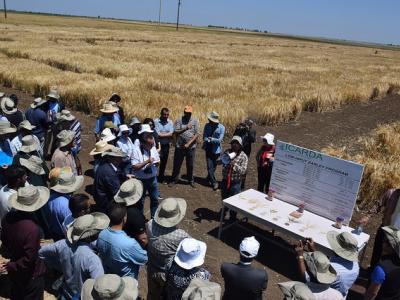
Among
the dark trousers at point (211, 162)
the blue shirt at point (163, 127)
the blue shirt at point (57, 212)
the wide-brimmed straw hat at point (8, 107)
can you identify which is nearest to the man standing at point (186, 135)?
the blue shirt at point (163, 127)

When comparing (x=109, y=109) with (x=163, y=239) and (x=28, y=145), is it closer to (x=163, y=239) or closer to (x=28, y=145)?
(x=28, y=145)

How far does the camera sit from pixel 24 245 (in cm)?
394

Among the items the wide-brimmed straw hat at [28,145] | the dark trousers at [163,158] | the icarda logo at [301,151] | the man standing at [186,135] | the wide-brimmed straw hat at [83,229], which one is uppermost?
the icarda logo at [301,151]

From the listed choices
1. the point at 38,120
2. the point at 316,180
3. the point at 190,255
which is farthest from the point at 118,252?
the point at 38,120

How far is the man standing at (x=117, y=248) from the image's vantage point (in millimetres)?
4023

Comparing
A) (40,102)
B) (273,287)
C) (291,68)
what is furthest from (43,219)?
(291,68)

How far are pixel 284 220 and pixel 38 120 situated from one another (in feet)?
20.0

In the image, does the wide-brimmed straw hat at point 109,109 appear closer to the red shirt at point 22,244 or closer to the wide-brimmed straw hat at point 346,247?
the red shirt at point 22,244

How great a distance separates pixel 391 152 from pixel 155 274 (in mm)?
9425

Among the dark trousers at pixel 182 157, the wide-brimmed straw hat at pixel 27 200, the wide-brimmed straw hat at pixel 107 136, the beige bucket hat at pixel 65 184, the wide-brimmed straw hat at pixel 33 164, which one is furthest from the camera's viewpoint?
the dark trousers at pixel 182 157

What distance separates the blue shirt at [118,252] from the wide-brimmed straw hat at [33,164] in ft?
7.91

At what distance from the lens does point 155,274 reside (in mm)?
4312

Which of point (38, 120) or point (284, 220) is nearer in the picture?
point (284, 220)

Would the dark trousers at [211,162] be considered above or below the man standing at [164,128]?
below
